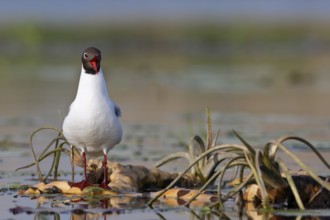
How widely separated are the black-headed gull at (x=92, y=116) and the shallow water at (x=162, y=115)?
0.60 metres

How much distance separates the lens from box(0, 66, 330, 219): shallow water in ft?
28.3

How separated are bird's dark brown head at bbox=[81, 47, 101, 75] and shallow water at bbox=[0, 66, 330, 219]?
65 centimetres

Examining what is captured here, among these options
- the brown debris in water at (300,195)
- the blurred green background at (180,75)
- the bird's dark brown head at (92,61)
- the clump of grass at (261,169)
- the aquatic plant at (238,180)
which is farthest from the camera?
the blurred green background at (180,75)

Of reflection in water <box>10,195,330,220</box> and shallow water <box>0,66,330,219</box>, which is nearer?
reflection in water <box>10,195,330,220</box>

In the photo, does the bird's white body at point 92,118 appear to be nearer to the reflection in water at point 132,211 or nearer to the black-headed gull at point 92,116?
the black-headed gull at point 92,116

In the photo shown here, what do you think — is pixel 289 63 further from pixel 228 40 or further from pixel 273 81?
pixel 228 40

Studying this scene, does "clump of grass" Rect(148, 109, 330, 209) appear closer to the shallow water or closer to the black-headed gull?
the shallow water

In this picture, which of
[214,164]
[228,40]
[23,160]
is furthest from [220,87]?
[228,40]

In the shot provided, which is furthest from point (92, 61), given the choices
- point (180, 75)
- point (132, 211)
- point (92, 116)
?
point (180, 75)

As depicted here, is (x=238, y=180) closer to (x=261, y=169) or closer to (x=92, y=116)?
(x=261, y=169)

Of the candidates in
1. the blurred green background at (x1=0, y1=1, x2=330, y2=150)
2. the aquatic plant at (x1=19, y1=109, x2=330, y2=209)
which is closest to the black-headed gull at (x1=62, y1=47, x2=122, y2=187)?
the aquatic plant at (x1=19, y1=109, x2=330, y2=209)

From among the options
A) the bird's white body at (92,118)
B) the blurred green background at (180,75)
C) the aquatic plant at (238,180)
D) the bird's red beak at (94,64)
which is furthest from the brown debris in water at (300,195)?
the blurred green background at (180,75)

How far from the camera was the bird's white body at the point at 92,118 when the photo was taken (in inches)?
358

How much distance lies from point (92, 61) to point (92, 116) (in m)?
0.53
